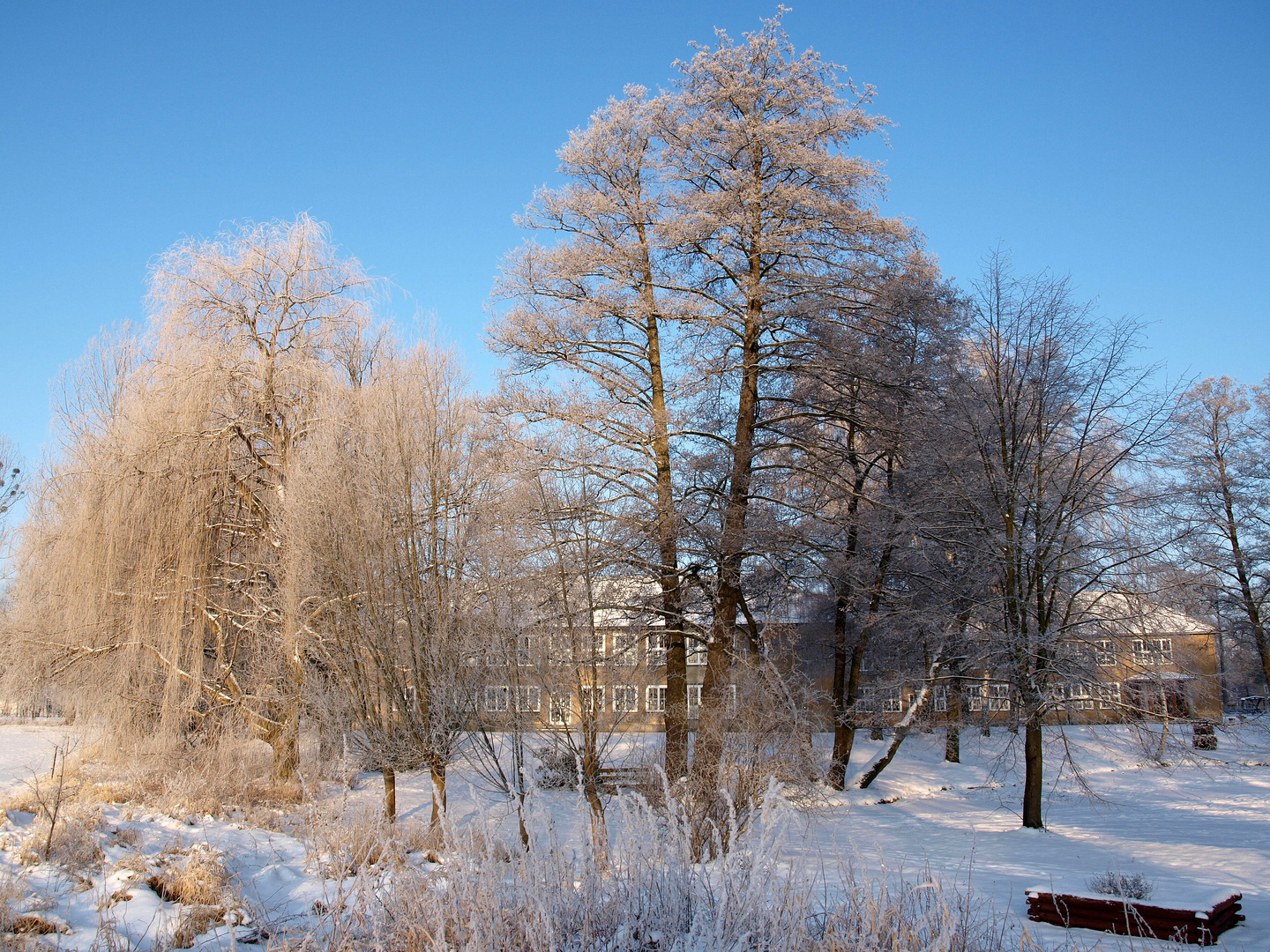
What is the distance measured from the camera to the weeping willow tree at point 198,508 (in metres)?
13.4

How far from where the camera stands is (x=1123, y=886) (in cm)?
838

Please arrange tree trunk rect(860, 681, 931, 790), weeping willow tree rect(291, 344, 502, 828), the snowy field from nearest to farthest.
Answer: the snowy field
weeping willow tree rect(291, 344, 502, 828)
tree trunk rect(860, 681, 931, 790)

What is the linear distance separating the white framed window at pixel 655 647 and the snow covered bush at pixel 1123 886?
708 centimetres

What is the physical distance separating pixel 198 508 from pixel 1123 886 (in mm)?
14251

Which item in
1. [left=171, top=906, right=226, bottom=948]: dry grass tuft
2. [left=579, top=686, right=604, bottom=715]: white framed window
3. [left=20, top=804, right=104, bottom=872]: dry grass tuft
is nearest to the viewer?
[left=171, top=906, right=226, bottom=948]: dry grass tuft

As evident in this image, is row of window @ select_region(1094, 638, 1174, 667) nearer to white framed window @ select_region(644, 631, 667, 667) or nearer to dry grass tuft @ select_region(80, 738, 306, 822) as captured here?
white framed window @ select_region(644, 631, 667, 667)

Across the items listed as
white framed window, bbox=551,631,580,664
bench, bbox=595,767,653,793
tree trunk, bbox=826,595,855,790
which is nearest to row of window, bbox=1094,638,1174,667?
tree trunk, bbox=826,595,855,790

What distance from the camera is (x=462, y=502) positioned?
12484 millimetres

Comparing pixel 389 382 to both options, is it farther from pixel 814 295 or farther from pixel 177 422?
pixel 814 295

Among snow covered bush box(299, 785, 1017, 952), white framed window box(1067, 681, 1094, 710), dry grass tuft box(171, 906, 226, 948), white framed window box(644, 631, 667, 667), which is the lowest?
dry grass tuft box(171, 906, 226, 948)

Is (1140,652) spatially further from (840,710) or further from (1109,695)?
(840,710)

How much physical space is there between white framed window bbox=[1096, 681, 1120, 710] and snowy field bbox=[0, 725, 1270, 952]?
617 mm

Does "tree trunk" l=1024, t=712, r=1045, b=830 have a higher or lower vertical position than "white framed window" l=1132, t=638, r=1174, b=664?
lower

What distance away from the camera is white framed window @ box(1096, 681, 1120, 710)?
12772mm
